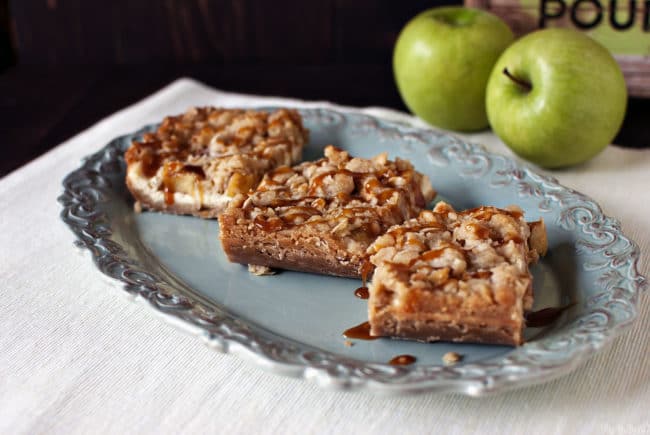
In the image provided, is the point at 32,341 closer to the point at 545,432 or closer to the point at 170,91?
the point at 545,432

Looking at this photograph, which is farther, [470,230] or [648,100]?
[648,100]

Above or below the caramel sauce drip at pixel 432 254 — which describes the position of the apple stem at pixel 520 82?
above

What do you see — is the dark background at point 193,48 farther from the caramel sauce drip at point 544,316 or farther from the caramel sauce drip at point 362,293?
the caramel sauce drip at point 544,316

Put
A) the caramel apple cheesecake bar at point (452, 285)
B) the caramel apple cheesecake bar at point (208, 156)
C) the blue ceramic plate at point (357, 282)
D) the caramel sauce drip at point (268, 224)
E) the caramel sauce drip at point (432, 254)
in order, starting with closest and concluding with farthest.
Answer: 1. the blue ceramic plate at point (357, 282)
2. the caramel apple cheesecake bar at point (452, 285)
3. the caramel sauce drip at point (432, 254)
4. the caramel sauce drip at point (268, 224)
5. the caramel apple cheesecake bar at point (208, 156)

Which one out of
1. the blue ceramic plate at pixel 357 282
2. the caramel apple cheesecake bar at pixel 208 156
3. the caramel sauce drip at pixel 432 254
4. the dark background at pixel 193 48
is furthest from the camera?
the dark background at pixel 193 48

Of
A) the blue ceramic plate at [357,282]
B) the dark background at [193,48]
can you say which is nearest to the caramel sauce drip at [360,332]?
the blue ceramic plate at [357,282]

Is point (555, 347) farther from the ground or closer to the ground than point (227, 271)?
farther from the ground

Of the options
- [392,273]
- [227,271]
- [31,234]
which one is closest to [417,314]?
[392,273]

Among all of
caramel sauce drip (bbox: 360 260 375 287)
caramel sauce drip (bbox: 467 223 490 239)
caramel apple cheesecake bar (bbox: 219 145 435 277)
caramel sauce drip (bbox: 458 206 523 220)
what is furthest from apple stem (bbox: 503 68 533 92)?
caramel sauce drip (bbox: 360 260 375 287)
